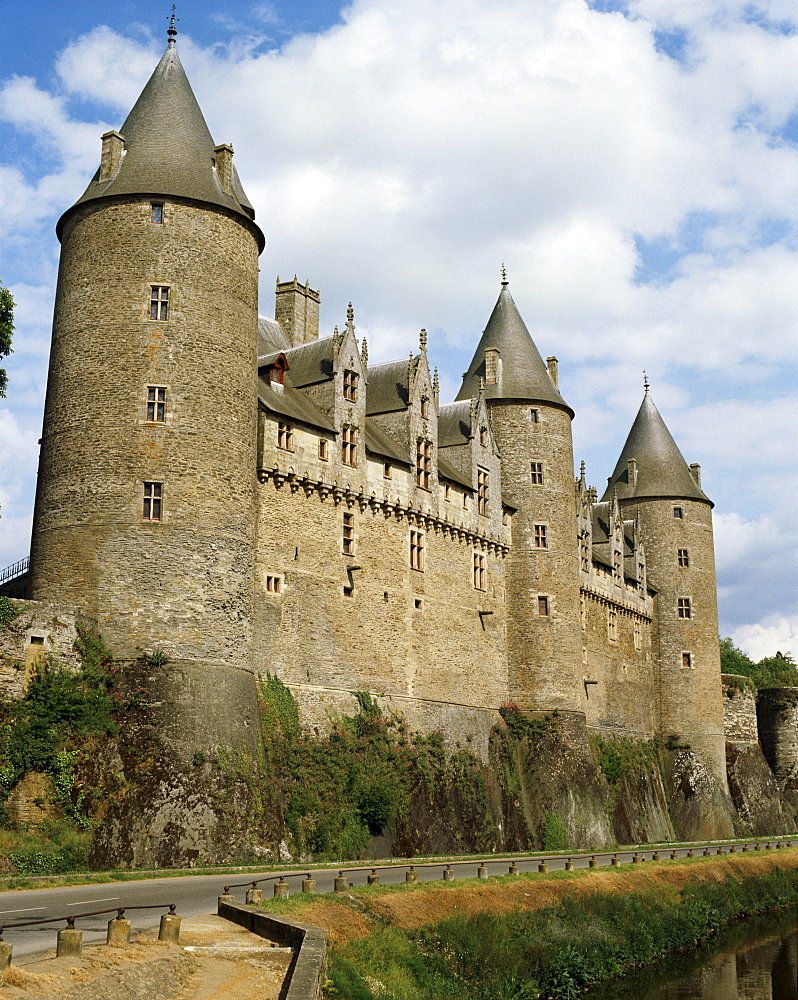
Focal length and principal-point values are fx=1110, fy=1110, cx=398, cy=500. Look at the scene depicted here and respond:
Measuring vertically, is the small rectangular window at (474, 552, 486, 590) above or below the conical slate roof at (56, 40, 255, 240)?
below

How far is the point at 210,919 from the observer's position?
1603 cm

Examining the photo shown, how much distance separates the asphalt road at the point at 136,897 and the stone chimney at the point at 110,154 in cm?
1960

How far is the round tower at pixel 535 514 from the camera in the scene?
44.0 m

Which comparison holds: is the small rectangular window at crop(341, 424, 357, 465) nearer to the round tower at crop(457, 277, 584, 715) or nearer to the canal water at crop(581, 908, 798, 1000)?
the round tower at crop(457, 277, 584, 715)

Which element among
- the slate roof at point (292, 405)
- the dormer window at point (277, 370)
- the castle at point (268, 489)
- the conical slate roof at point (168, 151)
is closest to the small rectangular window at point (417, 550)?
the castle at point (268, 489)

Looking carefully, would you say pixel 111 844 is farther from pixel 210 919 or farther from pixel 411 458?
pixel 411 458

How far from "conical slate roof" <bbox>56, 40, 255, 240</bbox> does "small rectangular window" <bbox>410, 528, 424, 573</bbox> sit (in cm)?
1257

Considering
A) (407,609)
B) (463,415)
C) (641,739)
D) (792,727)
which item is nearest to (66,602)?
(407,609)

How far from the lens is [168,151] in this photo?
31.9m

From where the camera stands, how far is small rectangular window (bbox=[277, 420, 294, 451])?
34.0 meters

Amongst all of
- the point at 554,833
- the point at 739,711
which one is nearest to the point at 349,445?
the point at 554,833

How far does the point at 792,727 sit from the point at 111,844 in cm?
5181

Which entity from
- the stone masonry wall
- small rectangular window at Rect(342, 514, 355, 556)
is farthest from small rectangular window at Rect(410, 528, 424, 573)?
the stone masonry wall

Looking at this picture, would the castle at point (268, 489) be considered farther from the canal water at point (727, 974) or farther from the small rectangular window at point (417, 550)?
the canal water at point (727, 974)
